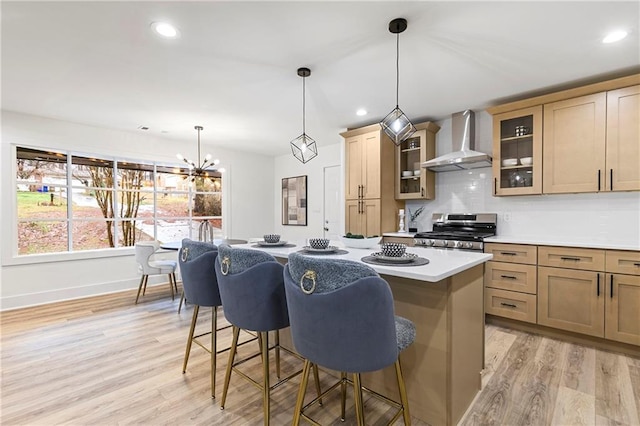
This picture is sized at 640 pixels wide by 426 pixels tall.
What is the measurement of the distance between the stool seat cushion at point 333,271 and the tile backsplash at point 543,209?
3213 mm

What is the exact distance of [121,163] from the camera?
192 inches

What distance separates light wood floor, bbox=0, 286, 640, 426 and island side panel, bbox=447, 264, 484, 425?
125 millimetres

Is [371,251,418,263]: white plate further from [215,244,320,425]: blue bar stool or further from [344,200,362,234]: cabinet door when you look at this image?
[344,200,362,234]: cabinet door

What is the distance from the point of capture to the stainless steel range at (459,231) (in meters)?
3.39

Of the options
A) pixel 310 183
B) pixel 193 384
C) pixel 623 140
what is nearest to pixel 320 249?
pixel 193 384

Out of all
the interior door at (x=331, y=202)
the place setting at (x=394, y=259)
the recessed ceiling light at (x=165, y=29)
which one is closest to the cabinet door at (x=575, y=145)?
the place setting at (x=394, y=259)

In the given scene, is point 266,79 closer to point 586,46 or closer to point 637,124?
point 586,46

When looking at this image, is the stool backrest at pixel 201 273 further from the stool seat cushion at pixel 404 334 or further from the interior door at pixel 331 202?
the interior door at pixel 331 202

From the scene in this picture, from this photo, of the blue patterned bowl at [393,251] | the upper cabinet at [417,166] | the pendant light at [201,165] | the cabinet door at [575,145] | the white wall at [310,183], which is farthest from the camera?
the white wall at [310,183]

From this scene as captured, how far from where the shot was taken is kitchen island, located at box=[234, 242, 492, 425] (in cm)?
162

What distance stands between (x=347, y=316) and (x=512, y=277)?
8.95 ft

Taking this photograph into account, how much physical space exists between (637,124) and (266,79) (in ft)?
11.1

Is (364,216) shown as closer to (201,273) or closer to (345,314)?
(201,273)

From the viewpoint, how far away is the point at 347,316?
1.18 meters
